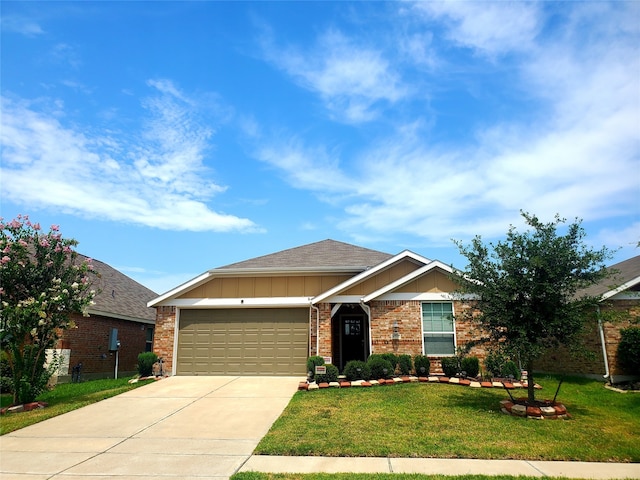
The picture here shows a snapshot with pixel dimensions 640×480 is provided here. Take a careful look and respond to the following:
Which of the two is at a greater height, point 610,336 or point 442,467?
point 610,336

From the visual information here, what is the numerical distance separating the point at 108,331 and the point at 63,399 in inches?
273

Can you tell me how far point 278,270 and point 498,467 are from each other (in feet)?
37.5

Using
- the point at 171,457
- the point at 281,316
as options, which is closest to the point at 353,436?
the point at 171,457

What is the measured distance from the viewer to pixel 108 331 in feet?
63.3

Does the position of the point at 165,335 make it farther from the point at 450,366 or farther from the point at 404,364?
the point at 450,366

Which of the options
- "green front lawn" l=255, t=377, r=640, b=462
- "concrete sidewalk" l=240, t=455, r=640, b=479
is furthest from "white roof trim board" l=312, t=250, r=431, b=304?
"concrete sidewalk" l=240, t=455, r=640, b=479

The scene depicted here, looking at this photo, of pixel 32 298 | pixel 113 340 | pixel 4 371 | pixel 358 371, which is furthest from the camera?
pixel 113 340

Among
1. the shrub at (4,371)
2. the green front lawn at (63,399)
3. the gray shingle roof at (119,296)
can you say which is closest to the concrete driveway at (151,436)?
the green front lawn at (63,399)

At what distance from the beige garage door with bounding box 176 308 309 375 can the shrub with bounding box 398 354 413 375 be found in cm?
377

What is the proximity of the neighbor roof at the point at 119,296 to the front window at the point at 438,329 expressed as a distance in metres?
13.1

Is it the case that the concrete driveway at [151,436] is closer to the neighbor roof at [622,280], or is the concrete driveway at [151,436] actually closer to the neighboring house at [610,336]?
the neighboring house at [610,336]

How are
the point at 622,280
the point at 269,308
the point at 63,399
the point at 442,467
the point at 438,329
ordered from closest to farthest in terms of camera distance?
the point at 442,467 < the point at 63,399 < the point at 438,329 < the point at 622,280 < the point at 269,308

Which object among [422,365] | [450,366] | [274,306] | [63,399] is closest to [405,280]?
[422,365]

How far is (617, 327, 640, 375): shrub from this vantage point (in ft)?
44.0
